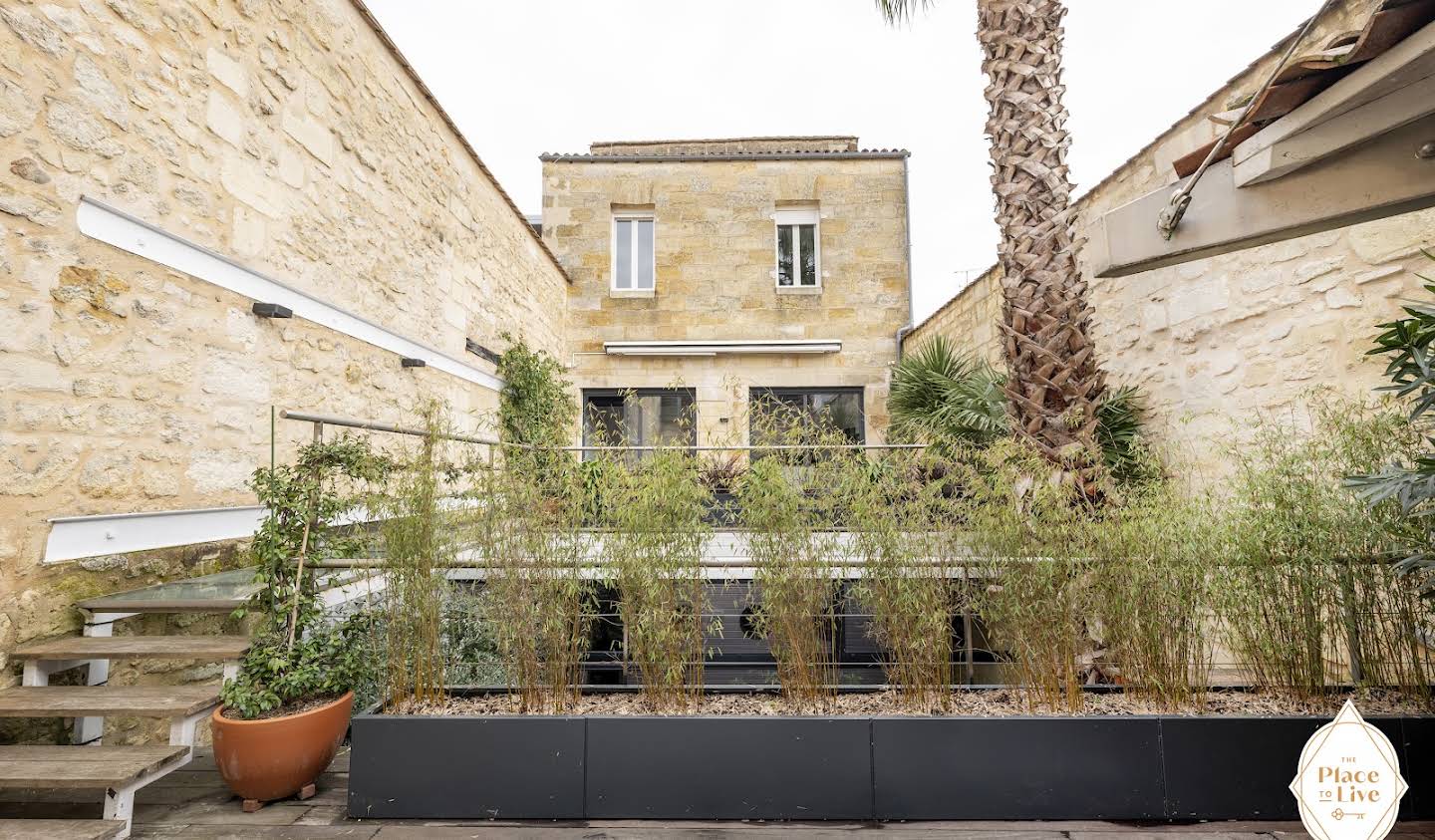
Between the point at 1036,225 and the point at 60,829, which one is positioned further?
the point at 1036,225

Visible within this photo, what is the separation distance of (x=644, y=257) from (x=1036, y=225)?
6406 millimetres

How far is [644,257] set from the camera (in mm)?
8930

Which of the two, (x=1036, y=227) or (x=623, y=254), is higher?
(x=623, y=254)

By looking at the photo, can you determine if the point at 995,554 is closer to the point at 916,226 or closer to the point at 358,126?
the point at 358,126

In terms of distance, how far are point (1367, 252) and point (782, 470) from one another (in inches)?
113

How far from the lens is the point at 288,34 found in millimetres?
3418

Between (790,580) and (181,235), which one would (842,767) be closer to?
(790,580)

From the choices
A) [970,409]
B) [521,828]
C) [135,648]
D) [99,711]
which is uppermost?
[970,409]

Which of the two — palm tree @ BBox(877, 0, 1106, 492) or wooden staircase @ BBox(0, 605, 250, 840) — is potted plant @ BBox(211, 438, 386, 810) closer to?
wooden staircase @ BBox(0, 605, 250, 840)

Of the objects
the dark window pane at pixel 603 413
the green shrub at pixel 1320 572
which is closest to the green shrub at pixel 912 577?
the green shrub at pixel 1320 572

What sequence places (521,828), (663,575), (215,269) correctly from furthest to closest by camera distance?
1. (215,269)
2. (663,575)
3. (521,828)

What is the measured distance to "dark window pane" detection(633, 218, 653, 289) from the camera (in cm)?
889
